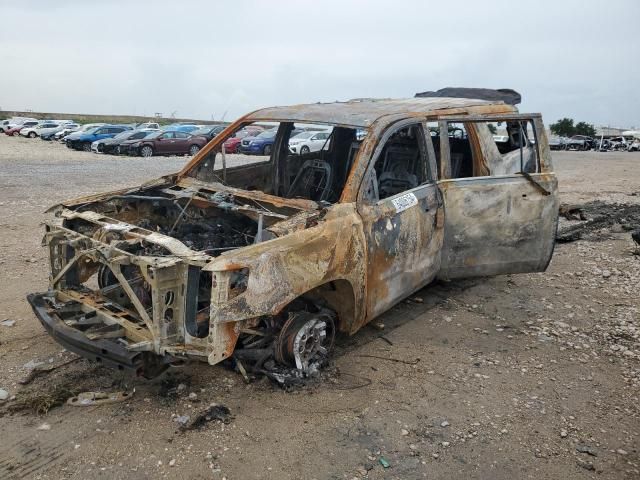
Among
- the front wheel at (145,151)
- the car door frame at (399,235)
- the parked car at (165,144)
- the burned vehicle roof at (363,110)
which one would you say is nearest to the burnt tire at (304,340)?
the car door frame at (399,235)

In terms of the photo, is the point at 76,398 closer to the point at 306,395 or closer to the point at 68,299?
the point at 68,299

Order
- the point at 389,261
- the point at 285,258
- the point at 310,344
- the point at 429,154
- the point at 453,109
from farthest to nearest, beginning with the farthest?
the point at 453,109 → the point at 429,154 → the point at 389,261 → the point at 310,344 → the point at 285,258

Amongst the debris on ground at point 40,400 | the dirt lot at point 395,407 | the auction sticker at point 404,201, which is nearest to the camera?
the dirt lot at point 395,407

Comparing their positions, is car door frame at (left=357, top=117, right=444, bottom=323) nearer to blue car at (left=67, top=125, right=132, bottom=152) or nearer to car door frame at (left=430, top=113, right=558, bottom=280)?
car door frame at (left=430, top=113, right=558, bottom=280)

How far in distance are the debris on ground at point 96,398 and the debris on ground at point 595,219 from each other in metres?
6.26

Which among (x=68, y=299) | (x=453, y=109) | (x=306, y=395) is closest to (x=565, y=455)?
(x=306, y=395)

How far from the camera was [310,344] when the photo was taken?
153 inches

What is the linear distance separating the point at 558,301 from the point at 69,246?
4.47 m

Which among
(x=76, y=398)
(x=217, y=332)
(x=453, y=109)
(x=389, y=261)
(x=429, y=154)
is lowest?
(x=76, y=398)

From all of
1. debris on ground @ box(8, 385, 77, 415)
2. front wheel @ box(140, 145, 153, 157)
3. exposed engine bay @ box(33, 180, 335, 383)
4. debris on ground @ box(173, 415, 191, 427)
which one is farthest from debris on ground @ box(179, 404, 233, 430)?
front wheel @ box(140, 145, 153, 157)

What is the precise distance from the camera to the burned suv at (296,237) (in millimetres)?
3240

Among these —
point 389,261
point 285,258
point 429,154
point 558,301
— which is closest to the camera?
point 285,258

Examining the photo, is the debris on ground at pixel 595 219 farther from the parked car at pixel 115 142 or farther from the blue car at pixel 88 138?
the blue car at pixel 88 138

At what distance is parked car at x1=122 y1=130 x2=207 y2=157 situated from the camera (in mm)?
24172
